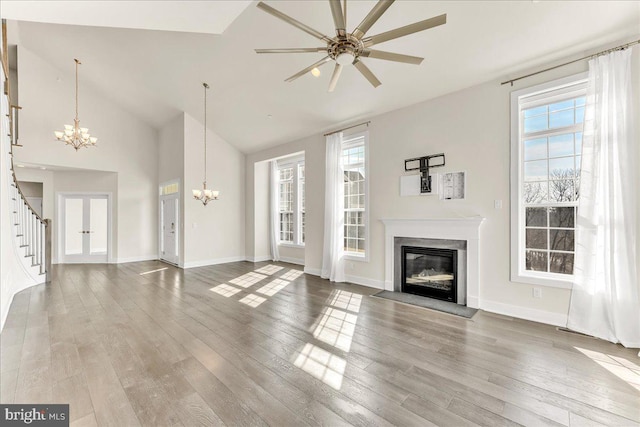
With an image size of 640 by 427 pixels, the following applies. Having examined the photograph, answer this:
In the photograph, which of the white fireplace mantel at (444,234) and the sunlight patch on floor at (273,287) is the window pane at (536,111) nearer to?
the white fireplace mantel at (444,234)

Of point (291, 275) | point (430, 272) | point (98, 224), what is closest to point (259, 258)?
point (291, 275)

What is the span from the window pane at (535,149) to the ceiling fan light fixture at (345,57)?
292 cm

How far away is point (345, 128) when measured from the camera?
553 cm

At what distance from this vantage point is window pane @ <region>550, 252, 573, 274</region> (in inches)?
134

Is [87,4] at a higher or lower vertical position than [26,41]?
lower

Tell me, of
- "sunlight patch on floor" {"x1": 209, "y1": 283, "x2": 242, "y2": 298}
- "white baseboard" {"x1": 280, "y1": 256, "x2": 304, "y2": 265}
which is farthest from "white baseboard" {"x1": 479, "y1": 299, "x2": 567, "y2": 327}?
"white baseboard" {"x1": 280, "y1": 256, "x2": 304, "y2": 265}

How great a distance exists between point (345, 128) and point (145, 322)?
4663mm

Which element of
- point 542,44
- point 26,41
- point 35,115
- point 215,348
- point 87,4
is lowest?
point 215,348

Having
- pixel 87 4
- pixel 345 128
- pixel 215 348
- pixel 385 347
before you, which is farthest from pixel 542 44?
pixel 215 348

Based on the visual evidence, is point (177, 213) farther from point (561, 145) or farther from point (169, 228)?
point (561, 145)

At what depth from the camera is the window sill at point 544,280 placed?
3274mm

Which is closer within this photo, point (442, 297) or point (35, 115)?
point (442, 297)

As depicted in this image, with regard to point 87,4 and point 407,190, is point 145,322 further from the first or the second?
point 407,190

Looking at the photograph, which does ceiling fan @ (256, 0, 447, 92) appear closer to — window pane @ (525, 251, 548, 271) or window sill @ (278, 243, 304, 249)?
window pane @ (525, 251, 548, 271)
